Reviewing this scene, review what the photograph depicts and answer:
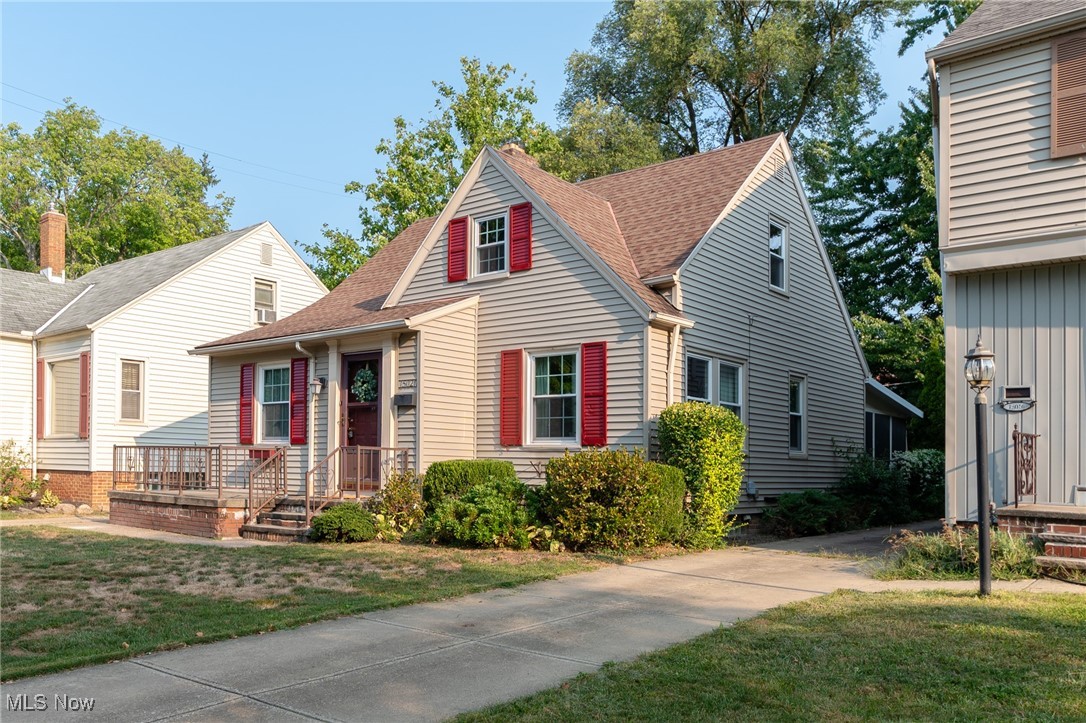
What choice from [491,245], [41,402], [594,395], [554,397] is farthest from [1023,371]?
[41,402]

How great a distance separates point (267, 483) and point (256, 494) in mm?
1040

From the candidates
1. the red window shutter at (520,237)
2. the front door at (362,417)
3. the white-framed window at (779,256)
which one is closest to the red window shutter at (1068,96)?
the white-framed window at (779,256)

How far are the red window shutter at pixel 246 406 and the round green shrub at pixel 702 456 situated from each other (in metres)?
8.60

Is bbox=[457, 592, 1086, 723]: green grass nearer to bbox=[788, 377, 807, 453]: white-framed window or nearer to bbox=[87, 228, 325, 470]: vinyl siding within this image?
bbox=[788, 377, 807, 453]: white-framed window

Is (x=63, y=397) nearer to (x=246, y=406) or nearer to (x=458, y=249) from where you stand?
(x=246, y=406)

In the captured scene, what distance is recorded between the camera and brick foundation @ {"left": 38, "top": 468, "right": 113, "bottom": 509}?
21250 millimetres

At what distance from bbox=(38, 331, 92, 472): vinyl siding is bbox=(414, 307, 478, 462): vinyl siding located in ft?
35.6

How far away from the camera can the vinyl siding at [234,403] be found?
16.5m

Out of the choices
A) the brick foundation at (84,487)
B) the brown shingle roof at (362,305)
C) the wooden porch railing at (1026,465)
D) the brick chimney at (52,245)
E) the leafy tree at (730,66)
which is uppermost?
the leafy tree at (730,66)

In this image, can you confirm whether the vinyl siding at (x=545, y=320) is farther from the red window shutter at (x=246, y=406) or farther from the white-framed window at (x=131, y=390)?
the white-framed window at (x=131, y=390)

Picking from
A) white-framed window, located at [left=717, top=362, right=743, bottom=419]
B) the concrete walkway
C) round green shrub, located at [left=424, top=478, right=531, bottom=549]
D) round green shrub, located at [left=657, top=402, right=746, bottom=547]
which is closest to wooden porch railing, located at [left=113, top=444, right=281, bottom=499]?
round green shrub, located at [left=424, top=478, right=531, bottom=549]

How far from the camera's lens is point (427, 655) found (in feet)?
21.7

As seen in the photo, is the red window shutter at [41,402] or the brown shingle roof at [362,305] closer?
the brown shingle roof at [362,305]

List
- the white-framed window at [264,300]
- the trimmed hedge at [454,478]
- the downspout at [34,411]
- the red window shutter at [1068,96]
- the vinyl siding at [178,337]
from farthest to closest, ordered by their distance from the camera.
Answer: the white-framed window at [264,300]
the downspout at [34,411]
the vinyl siding at [178,337]
the trimmed hedge at [454,478]
the red window shutter at [1068,96]
